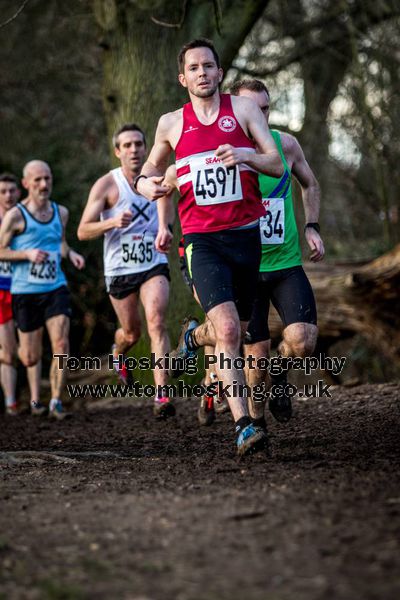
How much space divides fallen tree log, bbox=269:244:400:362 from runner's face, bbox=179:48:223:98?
4409 millimetres

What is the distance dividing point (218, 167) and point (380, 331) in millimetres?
5211

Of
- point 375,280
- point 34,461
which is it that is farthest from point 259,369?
point 375,280

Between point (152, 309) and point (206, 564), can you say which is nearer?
point (206, 564)

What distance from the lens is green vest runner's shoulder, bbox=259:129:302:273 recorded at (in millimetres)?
6461

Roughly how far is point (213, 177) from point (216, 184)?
45mm

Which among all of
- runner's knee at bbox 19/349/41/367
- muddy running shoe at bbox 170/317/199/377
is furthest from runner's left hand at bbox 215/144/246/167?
runner's knee at bbox 19/349/41/367

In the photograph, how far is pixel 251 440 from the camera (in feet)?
17.2

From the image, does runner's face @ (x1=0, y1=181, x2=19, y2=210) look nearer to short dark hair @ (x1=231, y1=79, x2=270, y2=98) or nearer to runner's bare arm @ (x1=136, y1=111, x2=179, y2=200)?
short dark hair @ (x1=231, y1=79, x2=270, y2=98)

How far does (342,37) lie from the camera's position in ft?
47.9

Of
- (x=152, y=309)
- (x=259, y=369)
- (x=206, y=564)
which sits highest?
(x=152, y=309)

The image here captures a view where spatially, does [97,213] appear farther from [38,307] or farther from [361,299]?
[361,299]

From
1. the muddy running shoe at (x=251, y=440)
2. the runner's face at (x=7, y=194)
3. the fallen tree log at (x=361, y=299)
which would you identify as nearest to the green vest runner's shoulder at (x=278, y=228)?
the muddy running shoe at (x=251, y=440)

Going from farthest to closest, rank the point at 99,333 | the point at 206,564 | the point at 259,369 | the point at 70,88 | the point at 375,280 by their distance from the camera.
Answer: the point at 70,88, the point at 99,333, the point at 375,280, the point at 259,369, the point at 206,564

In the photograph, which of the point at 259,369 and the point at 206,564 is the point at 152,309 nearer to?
the point at 259,369
